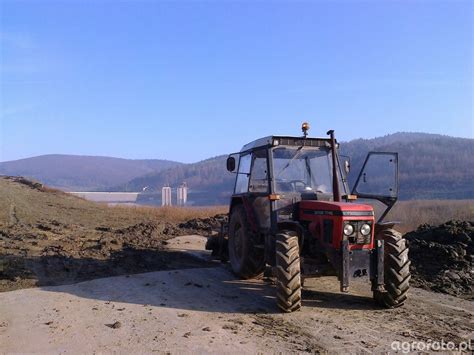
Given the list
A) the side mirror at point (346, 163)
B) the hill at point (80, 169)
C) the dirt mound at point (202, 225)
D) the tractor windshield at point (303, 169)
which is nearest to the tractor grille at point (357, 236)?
the tractor windshield at point (303, 169)

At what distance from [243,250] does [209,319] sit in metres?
2.36

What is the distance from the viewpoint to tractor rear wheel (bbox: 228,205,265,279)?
857 cm

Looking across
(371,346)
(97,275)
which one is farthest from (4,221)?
(371,346)

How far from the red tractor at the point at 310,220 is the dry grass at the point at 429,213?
11168 mm

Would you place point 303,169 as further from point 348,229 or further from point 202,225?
point 202,225

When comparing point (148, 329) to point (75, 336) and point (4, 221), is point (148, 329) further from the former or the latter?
point (4, 221)

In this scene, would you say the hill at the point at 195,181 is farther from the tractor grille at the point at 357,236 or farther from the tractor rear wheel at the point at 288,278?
the tractor rear wheel at the point at 288,278

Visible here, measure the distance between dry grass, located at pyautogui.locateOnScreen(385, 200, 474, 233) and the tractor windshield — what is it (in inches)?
437

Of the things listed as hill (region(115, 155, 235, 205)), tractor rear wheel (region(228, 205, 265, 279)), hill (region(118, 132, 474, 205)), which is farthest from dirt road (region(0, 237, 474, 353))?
hill (region(115, 155, 235, 205))

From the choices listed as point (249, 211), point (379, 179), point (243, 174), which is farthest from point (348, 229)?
point (243, 174)

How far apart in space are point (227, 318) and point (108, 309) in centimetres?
174

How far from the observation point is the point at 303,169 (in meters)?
8.40

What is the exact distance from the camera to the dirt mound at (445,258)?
8648mm

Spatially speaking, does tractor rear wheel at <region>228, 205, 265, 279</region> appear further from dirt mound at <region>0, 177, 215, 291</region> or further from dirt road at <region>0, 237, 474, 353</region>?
dirt mound at <region>0, 177, 215, 291</region>
